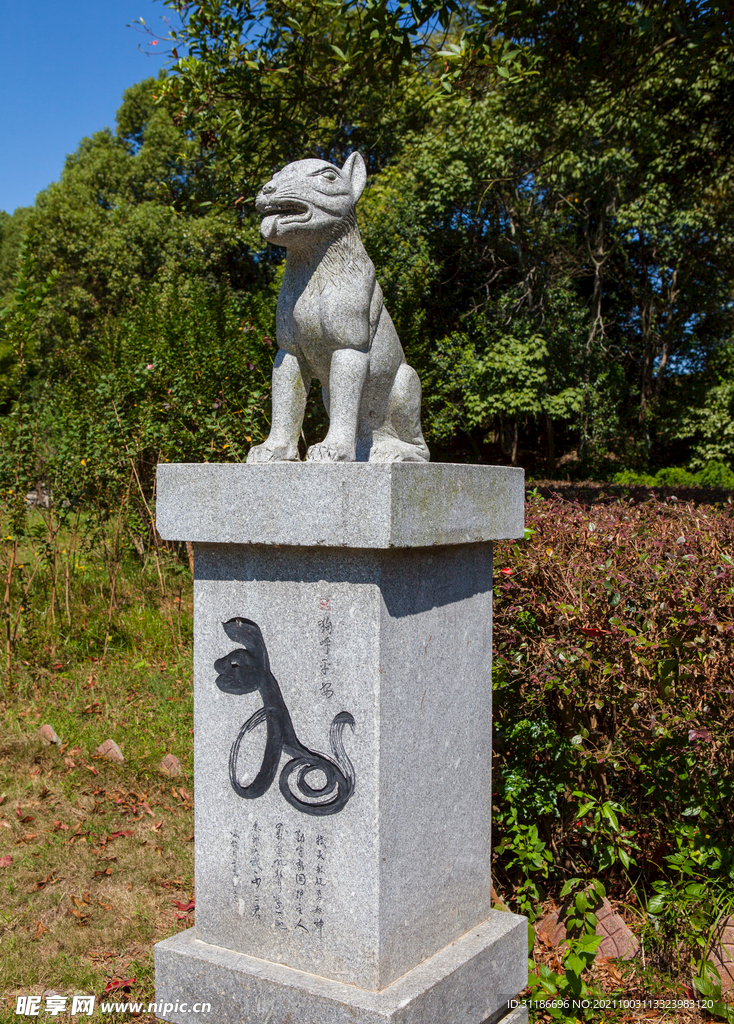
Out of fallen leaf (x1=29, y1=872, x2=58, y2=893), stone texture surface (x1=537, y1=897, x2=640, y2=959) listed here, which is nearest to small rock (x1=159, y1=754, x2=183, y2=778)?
fallen leaf (x1=29, y1=872, x2=58, y2=893)

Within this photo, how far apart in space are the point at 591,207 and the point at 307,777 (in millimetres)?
15655

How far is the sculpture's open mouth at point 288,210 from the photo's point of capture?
240 cm

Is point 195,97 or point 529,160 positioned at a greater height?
point 529,160

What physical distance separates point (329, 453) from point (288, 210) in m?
0.75

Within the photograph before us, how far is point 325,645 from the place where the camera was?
2.23 meters

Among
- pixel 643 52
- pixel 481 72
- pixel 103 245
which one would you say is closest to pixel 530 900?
pixel 643 52

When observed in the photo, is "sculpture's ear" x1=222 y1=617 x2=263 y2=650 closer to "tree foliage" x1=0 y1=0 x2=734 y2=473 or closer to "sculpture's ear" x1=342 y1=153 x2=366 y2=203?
"sculpture's ear" x1=342 y1=153 x2=366 y2=203

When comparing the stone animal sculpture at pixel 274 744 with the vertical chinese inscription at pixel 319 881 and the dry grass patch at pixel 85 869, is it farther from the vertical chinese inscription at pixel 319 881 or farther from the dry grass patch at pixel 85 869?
the dry grass patch at pixel 85 869

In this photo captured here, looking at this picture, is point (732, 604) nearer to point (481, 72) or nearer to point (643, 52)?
point (643, 52)

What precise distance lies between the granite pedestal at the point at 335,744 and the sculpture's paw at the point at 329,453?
15 cm

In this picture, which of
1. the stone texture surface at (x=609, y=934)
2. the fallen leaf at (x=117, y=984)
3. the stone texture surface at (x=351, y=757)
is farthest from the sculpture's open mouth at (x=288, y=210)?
the fallen leaf at (x=117, y=984)

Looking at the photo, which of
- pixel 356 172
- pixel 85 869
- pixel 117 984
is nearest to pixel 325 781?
pixel 117 984

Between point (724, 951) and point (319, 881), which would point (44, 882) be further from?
point (724, 951)

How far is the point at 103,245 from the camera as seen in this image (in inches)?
740
